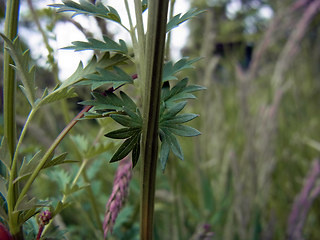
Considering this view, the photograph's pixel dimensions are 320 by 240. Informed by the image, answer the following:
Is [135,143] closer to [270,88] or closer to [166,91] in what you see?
[166,91]

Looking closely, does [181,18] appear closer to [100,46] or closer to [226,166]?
[100,46]

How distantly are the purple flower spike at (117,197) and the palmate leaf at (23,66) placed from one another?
79 millimetres

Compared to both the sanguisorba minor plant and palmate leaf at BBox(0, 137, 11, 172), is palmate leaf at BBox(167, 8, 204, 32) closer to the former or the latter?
the sanguisorba minor plant

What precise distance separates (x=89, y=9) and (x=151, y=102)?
63mm

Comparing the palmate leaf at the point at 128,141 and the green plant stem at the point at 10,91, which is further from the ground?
the green plant stem at the point at 10,91

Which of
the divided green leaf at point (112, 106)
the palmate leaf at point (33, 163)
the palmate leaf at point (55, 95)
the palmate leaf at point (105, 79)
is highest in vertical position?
the palmate leaf at point (105, 79)

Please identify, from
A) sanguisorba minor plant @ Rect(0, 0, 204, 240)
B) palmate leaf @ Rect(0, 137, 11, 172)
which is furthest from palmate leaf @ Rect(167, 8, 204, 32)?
palmate leaf @ Rect(0, 137, 11, 172)

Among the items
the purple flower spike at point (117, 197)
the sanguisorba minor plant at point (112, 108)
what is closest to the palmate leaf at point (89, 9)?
the sanguisorba minor plant at point (112, 108)

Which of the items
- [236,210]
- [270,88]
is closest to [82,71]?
[236,210]

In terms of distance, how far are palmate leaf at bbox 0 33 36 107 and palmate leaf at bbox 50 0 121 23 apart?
0.03m

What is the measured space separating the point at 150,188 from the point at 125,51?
0.07 metres

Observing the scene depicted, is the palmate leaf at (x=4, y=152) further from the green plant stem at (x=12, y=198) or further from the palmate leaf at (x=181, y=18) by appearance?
the palmate leaf at (x=181, y=18)

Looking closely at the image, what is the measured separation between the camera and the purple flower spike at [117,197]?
0.21 metres

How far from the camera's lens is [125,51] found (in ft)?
0.61
